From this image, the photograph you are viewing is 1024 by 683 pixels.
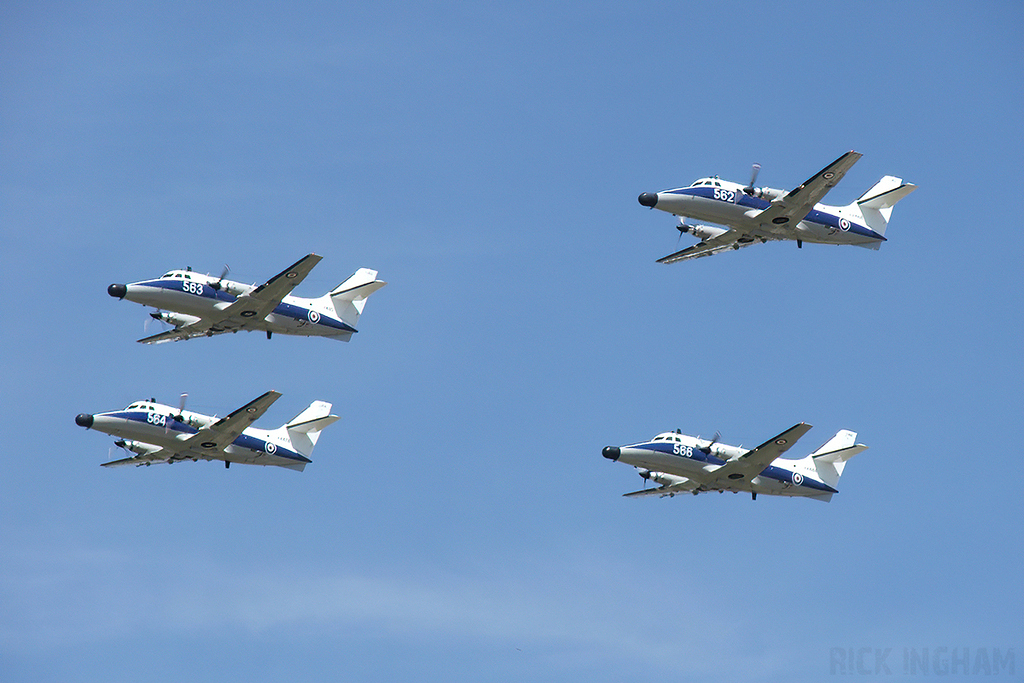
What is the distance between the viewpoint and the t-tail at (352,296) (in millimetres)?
96250

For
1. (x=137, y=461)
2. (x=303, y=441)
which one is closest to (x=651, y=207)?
(x=303, y=441)

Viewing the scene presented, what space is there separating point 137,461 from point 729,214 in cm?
4018

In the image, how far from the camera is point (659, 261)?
318 ft

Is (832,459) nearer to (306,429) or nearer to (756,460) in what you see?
(756,460)

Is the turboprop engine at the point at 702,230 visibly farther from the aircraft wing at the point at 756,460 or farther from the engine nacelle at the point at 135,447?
the engine nacelle at the point at 135,447

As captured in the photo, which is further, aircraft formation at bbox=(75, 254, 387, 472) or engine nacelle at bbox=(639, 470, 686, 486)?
engine nacelle at bbox=(639, 470, 686, 486)

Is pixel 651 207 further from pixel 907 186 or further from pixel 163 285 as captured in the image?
pixel 163 285

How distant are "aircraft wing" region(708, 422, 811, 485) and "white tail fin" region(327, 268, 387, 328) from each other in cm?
2528

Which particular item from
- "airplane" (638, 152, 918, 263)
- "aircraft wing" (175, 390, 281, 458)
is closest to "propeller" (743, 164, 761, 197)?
"airplane" (638, 152, 918, 263)

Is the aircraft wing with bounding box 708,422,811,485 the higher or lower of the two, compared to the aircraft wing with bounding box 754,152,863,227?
lower

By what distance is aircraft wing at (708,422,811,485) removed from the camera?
8559cm

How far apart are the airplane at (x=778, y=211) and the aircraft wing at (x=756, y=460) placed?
13.3 meters

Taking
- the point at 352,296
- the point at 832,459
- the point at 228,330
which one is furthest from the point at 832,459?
the point at 228,330

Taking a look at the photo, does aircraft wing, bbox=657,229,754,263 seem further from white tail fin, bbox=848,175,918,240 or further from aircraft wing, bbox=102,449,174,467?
aircraft wing, bbox=102,449,174,467
